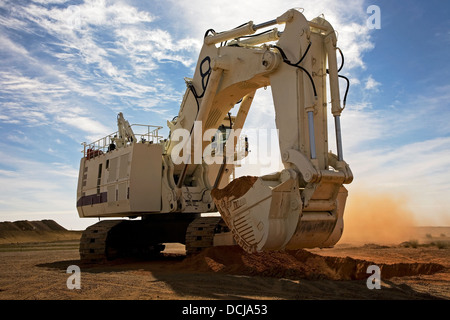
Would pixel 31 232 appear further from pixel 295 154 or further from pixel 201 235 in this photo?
pixel 295 154

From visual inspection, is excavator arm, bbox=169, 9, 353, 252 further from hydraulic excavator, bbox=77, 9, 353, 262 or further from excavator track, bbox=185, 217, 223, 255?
excavator track, bbox=185, 217, 223, 255

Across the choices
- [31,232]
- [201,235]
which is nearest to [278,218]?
[201,235]

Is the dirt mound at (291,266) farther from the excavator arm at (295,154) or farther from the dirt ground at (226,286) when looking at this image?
the excavator arm at (295,154)

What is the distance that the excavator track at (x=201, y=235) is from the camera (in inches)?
486

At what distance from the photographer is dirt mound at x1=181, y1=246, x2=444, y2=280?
31.3 ft

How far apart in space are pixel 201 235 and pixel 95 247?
4351mm

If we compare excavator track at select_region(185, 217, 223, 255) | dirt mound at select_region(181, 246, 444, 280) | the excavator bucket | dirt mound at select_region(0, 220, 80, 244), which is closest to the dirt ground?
dirt mound at select_region(181, 246, 444, 280)

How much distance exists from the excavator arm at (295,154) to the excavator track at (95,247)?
6455 millimetres

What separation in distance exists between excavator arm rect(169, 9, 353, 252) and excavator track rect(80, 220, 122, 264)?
6.46 m

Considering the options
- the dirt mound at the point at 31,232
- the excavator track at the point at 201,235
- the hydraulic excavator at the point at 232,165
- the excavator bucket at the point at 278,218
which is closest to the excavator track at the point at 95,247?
the hydraulic excavator at the point at 232,165

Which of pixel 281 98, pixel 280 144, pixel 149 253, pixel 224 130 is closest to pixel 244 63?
pixel 281 98

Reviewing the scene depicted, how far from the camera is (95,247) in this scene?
14.7m
